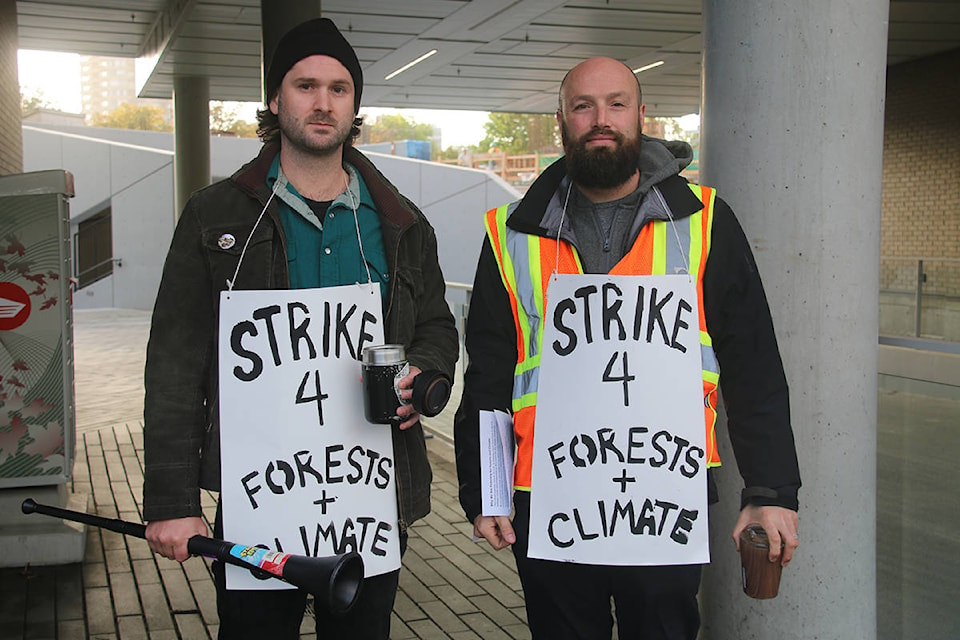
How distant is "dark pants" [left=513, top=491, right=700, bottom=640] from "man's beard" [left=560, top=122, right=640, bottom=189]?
775 mm

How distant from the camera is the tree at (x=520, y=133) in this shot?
272 feet

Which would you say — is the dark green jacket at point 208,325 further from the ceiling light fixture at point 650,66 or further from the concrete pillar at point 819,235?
the ceiling light fixture at point 650,66

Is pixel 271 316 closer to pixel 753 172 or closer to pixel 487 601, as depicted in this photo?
pixel 753 172

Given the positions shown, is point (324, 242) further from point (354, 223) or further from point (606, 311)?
point (606, 311)

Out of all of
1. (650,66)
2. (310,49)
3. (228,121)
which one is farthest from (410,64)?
(228,121)

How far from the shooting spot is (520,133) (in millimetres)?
83250

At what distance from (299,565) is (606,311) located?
2.94 feet

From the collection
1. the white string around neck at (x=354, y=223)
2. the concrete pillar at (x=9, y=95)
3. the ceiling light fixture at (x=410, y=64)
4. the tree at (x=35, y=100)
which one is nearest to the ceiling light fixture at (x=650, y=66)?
the ceiling light fixture at (x=410, y=64)

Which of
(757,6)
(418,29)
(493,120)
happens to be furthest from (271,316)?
(493,120)

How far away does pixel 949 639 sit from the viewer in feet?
12.6

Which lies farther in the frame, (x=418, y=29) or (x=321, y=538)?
(x=418, y=29)

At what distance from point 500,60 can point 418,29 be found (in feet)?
8.96

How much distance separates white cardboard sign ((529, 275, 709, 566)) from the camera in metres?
2.43

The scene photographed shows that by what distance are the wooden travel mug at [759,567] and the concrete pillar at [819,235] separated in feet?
2.40
